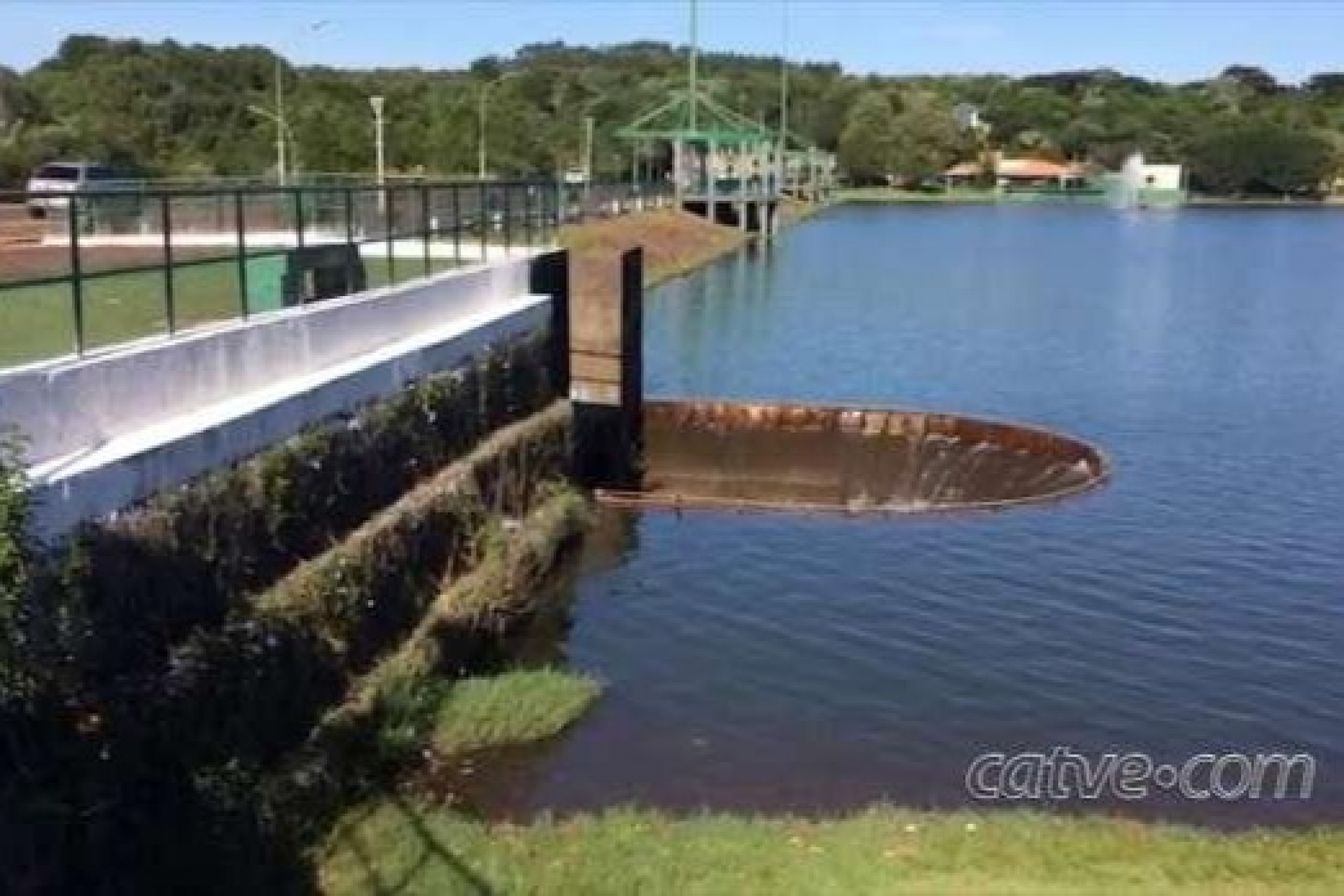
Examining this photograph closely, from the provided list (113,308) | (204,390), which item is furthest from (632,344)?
(204,390)

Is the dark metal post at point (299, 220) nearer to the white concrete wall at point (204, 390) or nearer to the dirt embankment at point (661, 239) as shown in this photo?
the white concrete wall at point (204, 390)

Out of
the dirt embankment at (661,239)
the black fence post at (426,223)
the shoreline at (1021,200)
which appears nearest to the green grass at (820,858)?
the black fence post at (426,223)

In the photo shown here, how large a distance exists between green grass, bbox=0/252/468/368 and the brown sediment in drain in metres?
9.46

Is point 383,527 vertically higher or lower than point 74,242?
lower

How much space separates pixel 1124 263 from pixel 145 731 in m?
73.1

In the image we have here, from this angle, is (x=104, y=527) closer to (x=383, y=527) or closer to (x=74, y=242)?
(x=74, y=242)

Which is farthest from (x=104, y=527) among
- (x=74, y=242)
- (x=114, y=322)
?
(x=114, y=322)

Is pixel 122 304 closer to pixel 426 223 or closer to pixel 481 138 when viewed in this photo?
pixel 426 223

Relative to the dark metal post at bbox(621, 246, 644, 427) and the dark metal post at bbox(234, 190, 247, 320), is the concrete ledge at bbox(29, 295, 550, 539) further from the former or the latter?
the dark metal post at bbox(621, 246, 644, 427)

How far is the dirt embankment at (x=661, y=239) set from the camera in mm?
49625

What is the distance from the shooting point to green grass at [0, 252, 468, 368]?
12344mm

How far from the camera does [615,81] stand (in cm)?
18388

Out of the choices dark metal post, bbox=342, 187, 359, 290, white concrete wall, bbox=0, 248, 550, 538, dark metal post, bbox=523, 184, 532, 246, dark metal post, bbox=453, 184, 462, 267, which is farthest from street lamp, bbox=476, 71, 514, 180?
white concrete wall, bbox=0, 248, 550, 538

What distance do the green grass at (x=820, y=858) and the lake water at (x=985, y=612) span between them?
1.47m
